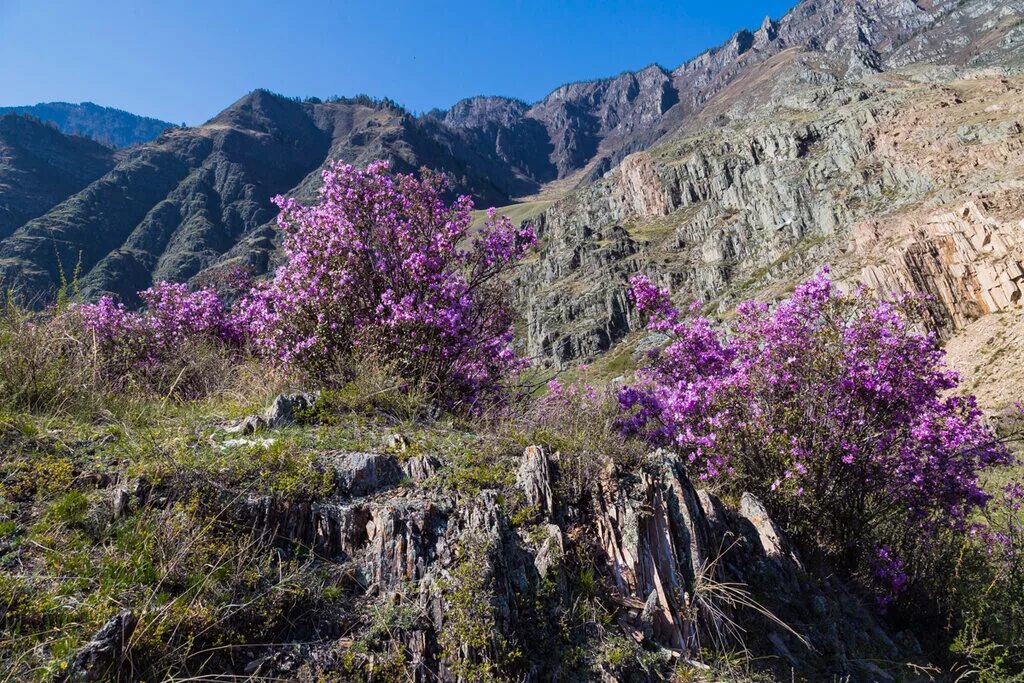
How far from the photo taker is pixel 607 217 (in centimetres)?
12644

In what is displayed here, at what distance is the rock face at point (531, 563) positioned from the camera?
2518mm

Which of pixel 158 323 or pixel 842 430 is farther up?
pixel 158 323

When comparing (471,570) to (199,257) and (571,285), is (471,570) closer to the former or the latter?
(571,285)

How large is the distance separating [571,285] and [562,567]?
324ft

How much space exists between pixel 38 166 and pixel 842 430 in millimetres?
211150

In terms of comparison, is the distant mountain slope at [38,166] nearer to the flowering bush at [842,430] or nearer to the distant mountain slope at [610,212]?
the distant mountain slope at [610,212]

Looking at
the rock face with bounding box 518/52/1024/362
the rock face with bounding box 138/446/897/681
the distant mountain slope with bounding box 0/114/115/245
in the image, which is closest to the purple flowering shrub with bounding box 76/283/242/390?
the rock face with bounding box 138/446/897/681

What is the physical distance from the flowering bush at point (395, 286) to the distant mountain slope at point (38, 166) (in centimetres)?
15875

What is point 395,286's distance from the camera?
6562mm

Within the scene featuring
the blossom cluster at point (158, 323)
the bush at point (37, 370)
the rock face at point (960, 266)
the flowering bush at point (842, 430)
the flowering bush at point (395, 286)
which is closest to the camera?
the bush at point (37, 370)

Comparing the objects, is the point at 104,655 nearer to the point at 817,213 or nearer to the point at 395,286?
the point at 395,286

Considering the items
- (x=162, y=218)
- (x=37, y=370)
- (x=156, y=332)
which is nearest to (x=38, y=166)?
(x=162, y=218)

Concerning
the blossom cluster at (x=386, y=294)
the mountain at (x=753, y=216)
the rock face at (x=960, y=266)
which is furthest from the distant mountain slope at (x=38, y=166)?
the rock face at (x=960, y=266)

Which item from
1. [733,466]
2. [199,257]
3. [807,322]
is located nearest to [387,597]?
[733,466]
